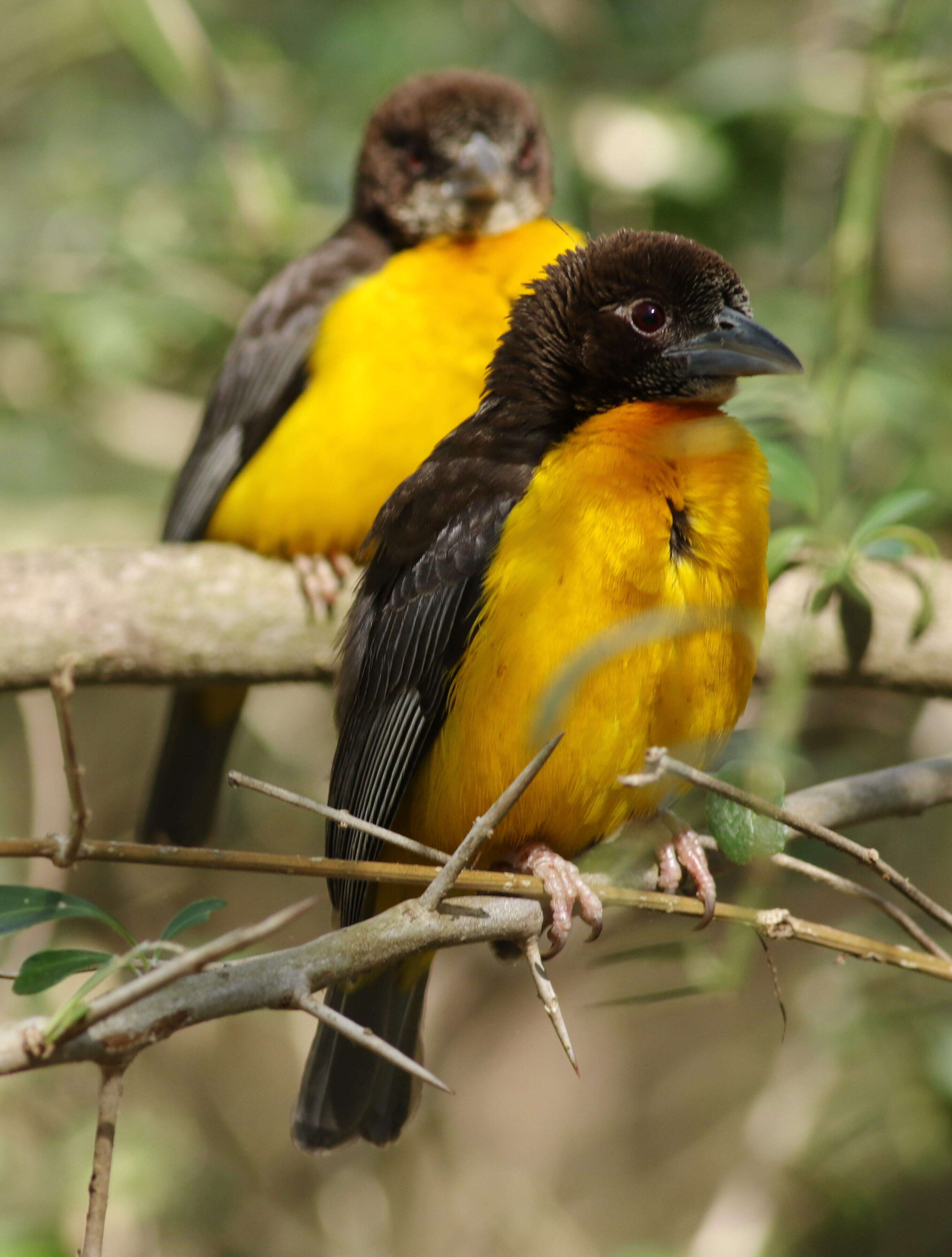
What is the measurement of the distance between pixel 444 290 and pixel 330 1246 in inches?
129

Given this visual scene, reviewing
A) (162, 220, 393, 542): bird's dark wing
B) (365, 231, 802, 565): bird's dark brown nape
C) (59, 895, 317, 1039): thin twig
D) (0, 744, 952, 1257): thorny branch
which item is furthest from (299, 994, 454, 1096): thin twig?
(162, 220, 393, 542): bird's dark wing

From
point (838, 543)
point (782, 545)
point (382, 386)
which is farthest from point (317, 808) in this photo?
point (382, 386)

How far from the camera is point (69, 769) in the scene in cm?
158

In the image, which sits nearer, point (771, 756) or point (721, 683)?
point (771, 756)

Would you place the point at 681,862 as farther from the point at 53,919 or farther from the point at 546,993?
the point at 53,919

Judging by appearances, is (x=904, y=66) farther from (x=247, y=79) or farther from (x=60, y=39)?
(x=60, y=39)

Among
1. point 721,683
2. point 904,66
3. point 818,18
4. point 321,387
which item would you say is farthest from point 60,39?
point 721,683

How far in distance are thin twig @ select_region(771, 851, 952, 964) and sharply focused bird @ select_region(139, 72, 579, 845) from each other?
225 centimetres

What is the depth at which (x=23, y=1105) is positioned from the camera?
193 inches

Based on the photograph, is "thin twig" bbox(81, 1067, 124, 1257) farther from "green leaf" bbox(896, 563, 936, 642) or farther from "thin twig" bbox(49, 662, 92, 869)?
"green leaf" bbox(896, 563, 936, 642)

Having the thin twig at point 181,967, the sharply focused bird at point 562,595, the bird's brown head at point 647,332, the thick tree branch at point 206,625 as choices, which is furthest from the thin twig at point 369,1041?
the thick tree branch at point 206,625

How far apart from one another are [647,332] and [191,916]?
61.2 inches

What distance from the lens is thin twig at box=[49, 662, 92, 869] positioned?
1529 mm

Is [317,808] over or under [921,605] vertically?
over
